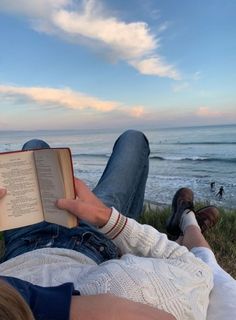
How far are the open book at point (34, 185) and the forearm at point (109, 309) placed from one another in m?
0.52

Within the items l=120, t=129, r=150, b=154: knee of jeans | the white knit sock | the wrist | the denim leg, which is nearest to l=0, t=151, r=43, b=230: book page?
the wrist

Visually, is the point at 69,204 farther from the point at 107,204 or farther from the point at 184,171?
the point at 184,171

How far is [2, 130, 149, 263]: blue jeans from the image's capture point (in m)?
1.77

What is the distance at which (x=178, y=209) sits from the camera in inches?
105

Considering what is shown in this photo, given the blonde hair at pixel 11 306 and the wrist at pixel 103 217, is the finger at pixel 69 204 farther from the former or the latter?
the blonde hair at pixel 11 306

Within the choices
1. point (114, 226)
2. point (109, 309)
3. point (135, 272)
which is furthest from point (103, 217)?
point (109, 309)

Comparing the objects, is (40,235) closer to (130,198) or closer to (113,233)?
(113,233)

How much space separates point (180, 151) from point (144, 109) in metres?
2.38

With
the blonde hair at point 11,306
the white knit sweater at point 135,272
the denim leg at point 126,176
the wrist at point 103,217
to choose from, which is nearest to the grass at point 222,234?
the denim leg at point 126,176

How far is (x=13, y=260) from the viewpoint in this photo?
1.49m

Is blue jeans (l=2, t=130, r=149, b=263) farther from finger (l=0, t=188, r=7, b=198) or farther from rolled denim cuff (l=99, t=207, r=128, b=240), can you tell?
finger (l=0, t=188, r=7, b=198)

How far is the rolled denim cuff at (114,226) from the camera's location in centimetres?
171

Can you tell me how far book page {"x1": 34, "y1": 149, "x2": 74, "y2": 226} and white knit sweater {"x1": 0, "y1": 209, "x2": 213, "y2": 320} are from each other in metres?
0.16

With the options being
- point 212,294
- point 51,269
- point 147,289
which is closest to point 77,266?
point 51,269
